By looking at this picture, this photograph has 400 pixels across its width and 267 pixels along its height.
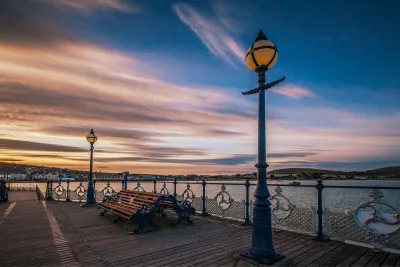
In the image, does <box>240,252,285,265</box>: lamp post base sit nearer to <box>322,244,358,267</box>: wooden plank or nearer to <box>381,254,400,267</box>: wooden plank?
<box>322,244,358,267</box>: wooden plank

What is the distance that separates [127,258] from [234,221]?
4161mm

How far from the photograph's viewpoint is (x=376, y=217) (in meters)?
5.18

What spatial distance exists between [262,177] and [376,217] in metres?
2.76

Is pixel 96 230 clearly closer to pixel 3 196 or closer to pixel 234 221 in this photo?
pixel 234 221

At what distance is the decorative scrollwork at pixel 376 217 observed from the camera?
4957 mm

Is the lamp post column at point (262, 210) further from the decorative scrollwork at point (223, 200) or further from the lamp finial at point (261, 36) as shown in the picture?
the decorative scrollwork at point (223, 200)

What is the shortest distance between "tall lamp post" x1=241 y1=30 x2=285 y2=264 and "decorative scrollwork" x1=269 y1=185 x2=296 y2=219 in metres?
1.99

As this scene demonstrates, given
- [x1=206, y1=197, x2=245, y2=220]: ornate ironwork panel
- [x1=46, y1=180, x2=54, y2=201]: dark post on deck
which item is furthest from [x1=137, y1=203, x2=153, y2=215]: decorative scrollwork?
[x1=46, y1=180, x2=54, y2=201]: dark post on deck

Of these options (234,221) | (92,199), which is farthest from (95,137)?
(234,221)

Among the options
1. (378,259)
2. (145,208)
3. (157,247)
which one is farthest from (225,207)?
(378,259)

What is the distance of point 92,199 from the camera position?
12.8 metres

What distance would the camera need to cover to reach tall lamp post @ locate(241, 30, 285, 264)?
453 cm

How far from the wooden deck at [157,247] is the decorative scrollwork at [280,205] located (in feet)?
1.54

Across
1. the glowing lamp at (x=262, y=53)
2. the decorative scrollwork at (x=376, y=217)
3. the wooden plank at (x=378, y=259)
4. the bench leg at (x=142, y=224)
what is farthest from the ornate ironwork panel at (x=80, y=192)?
the wooden plank at (x=378, y=259)
